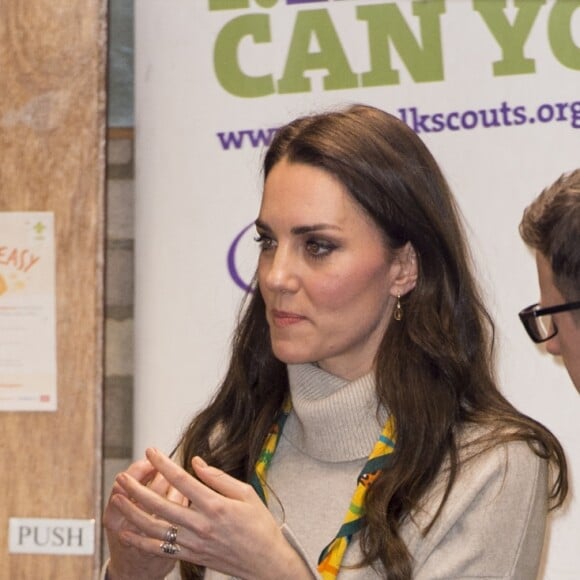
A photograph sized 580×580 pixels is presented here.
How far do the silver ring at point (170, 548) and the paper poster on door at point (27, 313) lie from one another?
1033mm

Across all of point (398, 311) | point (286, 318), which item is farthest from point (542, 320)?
point (286, 318)

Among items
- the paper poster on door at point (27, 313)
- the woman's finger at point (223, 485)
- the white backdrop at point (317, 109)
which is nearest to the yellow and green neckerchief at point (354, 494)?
the woman's finger at point (223, 485)

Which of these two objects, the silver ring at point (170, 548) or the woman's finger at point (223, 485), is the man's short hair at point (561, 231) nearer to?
the woman's finger at point (223, 485)

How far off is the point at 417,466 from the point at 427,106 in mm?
1007

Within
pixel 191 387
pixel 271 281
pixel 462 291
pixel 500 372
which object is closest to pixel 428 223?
pixel 462 291

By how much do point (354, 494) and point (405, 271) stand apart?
0.36 m

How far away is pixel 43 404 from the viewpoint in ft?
8.46

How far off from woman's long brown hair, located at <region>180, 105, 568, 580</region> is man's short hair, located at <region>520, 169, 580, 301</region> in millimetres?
252

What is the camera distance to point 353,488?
5.74 feet

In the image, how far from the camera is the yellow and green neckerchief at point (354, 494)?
1.64 m

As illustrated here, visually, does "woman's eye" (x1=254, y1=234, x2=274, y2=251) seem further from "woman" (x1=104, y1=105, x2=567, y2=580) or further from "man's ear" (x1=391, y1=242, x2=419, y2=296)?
"man's ear" (x1=391, y1=242, x2=419, y2=296)

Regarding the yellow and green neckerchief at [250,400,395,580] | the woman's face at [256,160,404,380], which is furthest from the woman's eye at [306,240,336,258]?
the yellow and green neckerchief at [250,400,395,580]

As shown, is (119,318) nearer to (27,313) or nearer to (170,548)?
(27,313)

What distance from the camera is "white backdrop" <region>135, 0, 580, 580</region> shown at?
241 cm
